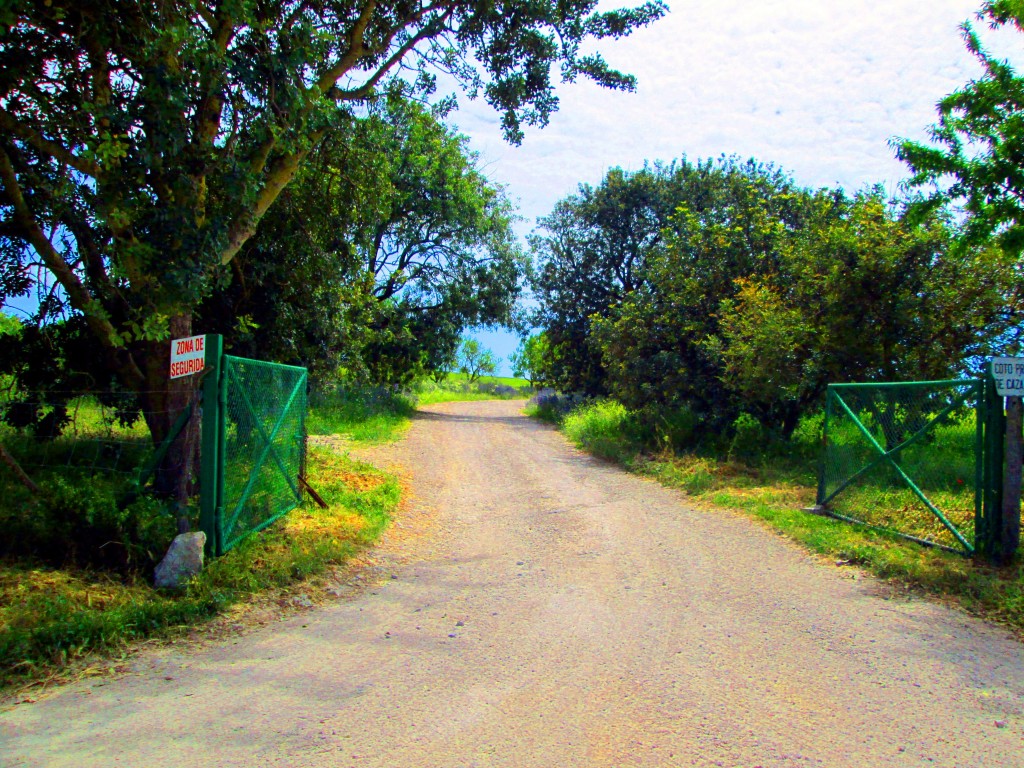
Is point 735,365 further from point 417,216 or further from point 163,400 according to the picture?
point 417,216

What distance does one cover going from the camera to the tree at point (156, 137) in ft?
21.5

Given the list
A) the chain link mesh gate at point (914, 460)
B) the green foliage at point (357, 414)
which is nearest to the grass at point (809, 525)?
the chain link mesh gate at point (914, 460)

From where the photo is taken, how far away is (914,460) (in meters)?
8.38

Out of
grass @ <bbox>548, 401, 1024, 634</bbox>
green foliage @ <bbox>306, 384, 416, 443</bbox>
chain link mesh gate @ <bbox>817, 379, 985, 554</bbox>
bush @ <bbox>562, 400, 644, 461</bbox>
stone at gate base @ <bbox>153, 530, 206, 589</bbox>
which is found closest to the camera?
stone at gate base @ <bbox>153, 530, 206, 589</bbox>

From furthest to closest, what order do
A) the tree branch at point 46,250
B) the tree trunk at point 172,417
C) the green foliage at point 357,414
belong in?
the green foliage at point 357,414 → the tree trunk at point 172,417 → the tree branch at point 46,250

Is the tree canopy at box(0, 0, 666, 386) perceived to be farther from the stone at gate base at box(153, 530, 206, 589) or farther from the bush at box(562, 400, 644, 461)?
the bush at box(562, 400, 644, 461)

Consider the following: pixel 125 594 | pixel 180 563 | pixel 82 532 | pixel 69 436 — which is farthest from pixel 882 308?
pixel 69 436

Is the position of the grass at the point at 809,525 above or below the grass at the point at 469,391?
below

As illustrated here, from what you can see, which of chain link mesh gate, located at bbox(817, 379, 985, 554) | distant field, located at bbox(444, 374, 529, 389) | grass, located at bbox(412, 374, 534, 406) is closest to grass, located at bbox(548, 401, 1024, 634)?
chain link mesh gate, located at bbox(817, 379, 985, 554)

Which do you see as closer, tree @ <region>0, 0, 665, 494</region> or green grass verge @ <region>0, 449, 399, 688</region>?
green grass verge @ <region>0, 449, 399, 688</region>

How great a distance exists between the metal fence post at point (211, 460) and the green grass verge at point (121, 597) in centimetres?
30

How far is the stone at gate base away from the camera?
19.5 ft

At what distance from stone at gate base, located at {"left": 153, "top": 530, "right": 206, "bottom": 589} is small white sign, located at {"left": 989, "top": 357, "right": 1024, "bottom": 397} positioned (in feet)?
25.1

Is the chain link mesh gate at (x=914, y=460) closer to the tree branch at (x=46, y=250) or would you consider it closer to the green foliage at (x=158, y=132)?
the green foliage at (x=158, y=132)
